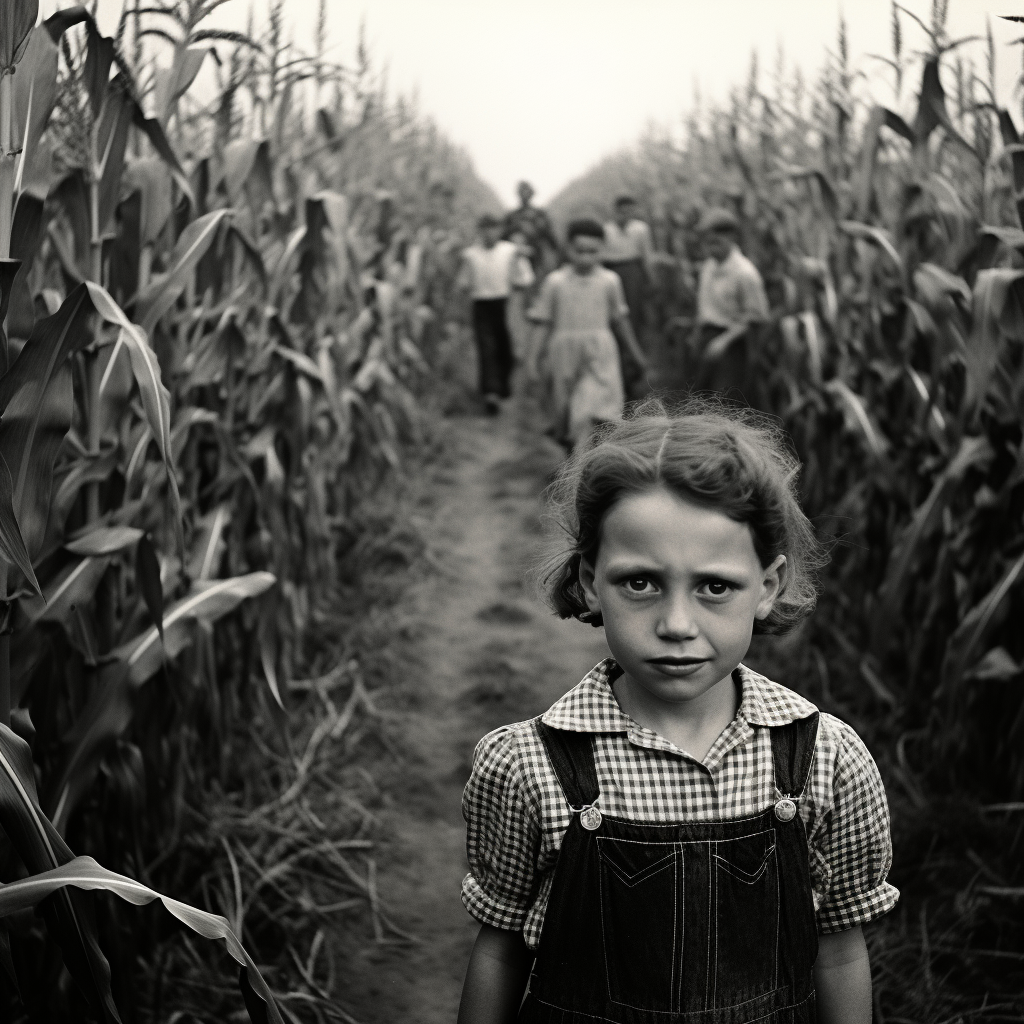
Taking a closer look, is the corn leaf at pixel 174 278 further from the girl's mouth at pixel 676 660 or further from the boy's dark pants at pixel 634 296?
the boy's dark pants at pixel 634 296

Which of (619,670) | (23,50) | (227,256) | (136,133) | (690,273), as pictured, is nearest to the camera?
(619,670)

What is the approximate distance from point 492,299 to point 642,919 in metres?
8.10

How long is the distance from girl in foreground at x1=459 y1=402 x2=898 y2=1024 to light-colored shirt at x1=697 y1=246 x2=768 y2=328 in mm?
4622

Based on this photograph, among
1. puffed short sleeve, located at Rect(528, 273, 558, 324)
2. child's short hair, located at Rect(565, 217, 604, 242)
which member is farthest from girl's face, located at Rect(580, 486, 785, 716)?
puffed short sleeve, located at Rect(528, 273, 558, 324)

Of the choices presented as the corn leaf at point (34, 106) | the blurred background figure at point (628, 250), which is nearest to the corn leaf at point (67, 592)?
the corn leaf at point (34, 106)

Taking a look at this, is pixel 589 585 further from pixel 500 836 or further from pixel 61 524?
pixel 61 524

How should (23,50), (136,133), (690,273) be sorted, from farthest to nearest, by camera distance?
(690,273) < (136,133) < (23,50)

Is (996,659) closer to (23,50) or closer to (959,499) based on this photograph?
(959,499)

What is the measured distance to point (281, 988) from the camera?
2.68m

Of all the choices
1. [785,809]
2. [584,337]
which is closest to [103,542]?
[785,809]

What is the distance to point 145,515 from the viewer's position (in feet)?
8.41

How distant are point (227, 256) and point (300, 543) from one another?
1.10 m

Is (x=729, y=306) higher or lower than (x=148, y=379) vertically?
higher

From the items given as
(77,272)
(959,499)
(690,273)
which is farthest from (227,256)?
(690,273)
